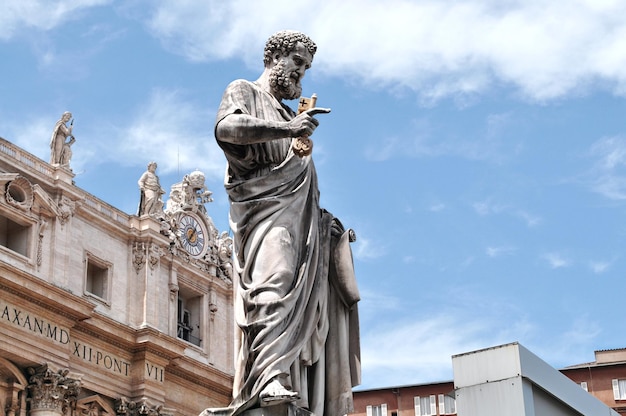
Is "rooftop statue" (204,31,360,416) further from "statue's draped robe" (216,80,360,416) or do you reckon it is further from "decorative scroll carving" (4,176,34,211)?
"decorative scroll carving" (4,176,34,211)

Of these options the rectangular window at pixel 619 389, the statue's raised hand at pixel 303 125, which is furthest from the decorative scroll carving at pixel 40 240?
the statue's raised hand at pixel 303 125

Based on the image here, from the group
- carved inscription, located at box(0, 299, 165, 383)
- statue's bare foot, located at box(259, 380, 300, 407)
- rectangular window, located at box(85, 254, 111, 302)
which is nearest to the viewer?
statue's bare foot, located at box(259, 380, 300, 407)

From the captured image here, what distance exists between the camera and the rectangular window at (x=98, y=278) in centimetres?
3950

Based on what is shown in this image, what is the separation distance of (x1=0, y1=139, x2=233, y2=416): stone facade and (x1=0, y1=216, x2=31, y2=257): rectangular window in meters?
0.04

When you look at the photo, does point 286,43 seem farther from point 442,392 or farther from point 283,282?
point 442,392

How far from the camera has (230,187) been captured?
645 centimetres

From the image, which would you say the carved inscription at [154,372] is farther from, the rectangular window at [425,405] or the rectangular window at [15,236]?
the rectangular window at [425,405]

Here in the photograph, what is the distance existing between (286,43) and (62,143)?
34.1 meters

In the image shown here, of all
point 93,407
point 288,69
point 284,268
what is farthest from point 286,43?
point 93,407

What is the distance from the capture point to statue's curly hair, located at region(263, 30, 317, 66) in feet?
22.5

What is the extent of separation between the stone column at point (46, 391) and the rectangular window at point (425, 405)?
87.5 ft

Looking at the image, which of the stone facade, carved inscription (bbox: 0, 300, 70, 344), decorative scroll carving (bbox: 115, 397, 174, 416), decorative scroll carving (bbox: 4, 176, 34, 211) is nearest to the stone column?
the stone facade

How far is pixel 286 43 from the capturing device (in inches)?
270

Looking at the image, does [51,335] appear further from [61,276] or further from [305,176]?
[305,176]
